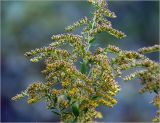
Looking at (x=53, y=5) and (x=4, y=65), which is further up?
(x=53, y=5)

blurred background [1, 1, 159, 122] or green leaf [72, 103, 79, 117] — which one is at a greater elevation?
blurred background [1, 1, 159, 122]

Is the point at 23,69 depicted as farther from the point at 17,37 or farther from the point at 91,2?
the point at 91,2

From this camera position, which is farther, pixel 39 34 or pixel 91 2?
pixel 39 34

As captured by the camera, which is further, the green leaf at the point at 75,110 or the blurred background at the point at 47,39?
the blurred background at the point at 47,39

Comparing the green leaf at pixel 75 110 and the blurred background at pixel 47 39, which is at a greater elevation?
the blurred background at pixel 47 39

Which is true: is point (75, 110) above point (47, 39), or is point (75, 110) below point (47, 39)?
below

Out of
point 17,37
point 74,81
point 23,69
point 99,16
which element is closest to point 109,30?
point 99,16

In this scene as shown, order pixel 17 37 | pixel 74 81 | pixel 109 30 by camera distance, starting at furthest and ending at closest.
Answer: pixel 17 37
pixel 109 30
pixel 74 81

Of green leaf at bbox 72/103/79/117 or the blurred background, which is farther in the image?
the blurred background
